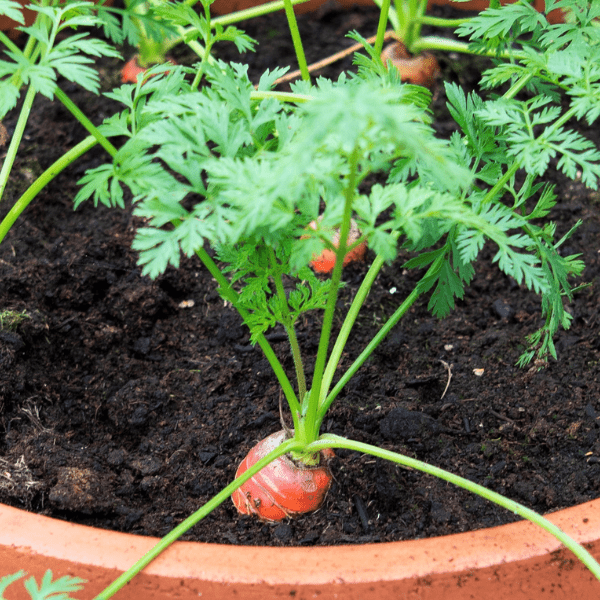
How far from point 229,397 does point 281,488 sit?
0.34m

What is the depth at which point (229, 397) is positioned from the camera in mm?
1501

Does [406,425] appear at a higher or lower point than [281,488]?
lower

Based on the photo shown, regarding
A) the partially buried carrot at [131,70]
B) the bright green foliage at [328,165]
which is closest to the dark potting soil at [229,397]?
the bright green foliage at [328,165]

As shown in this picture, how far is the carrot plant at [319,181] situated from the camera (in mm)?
809

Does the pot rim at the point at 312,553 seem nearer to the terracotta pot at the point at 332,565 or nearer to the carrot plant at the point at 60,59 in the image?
the terracotta pot at the point at 332,565

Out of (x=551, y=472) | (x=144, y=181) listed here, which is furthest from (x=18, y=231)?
(x=551, y=472)

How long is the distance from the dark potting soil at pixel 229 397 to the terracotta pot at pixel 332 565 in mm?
174

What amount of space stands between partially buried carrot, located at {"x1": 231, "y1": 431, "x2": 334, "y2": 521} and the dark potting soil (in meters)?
0.03

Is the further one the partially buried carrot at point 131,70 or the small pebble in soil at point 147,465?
the partially buried carrot at point 131,70

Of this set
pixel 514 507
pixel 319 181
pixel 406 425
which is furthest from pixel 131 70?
pixel 514 507

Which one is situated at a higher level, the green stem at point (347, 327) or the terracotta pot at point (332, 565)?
the green stem at point (347, 327)

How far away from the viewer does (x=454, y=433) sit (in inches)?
55.4

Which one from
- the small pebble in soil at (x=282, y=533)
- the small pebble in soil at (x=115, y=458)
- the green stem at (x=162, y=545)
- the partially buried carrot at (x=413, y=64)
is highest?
the partially buried carrot at (x=413, y=64)

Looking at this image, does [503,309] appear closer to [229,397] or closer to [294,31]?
[229,397]
